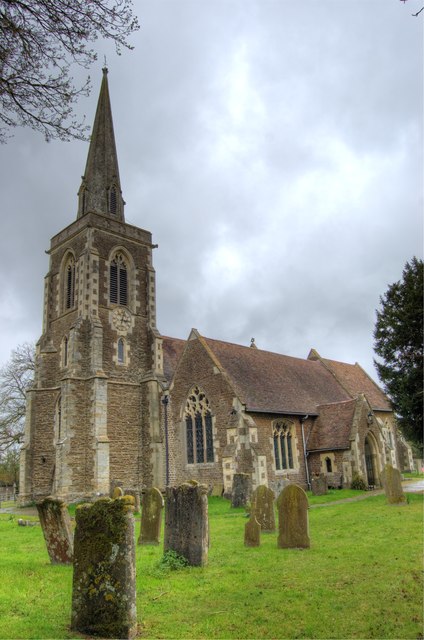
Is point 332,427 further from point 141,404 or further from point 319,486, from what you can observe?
point 141,404

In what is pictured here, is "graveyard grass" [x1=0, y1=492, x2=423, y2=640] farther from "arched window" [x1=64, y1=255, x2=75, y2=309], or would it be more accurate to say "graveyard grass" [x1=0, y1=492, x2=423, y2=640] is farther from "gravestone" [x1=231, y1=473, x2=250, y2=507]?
"arched window" [x1=64, y1=255, x2=75, y2=309]

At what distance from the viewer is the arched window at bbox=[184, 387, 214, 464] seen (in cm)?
2420

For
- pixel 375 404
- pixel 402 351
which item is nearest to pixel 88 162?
pixel 402 351

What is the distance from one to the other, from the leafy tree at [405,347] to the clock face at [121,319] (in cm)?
1368

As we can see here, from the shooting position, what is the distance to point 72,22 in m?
5.97

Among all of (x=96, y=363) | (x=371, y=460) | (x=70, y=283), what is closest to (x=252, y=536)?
(x=96, y=363)

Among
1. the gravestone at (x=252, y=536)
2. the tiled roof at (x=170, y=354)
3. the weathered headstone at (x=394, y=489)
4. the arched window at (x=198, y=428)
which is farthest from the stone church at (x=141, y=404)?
the gravestone at (x=252, y=536)

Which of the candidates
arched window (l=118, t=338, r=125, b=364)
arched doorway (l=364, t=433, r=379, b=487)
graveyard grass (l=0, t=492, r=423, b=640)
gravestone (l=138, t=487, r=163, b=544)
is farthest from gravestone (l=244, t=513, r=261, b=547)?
arched window (l=118, t=338, r=125, b=364)

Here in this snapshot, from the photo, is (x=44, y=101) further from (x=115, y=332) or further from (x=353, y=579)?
(x=115, y=332)

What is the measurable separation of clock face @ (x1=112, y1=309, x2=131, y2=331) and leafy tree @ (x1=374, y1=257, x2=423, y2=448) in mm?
13677

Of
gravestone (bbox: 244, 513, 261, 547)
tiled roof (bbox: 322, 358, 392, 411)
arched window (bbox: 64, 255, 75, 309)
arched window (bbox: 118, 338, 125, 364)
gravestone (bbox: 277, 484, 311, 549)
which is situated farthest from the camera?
tiled roof (bbox: 322, 358, 392, 411)

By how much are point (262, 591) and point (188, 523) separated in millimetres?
2463

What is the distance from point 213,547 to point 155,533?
4.73 feet

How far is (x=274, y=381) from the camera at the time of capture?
2711 cm
